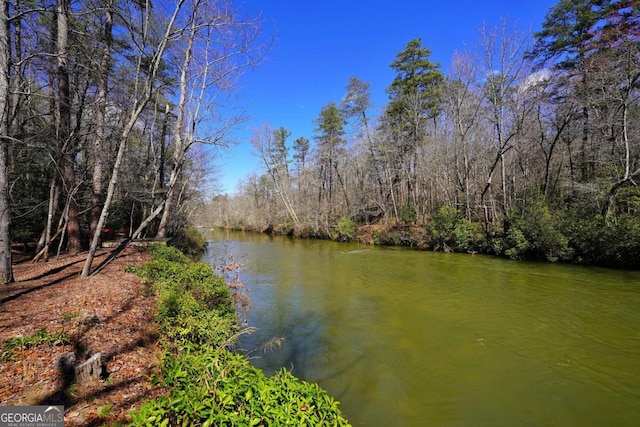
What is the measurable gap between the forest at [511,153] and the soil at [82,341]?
15309 millimetres

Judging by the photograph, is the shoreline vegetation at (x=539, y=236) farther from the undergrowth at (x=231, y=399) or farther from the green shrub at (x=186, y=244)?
the undergrowth at (x=231, y=399)

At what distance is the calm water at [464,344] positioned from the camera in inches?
155

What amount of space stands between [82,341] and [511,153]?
26905 mm

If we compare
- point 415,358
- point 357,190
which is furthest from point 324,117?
point 415,358

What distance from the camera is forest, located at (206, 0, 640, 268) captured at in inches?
471

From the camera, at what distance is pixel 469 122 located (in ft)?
60.0

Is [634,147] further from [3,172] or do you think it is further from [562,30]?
[3,172]

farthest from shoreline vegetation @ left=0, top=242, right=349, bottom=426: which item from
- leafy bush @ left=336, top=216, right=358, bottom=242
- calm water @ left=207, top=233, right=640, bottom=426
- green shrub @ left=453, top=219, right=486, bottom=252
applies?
leafy bush @ left=336, top=216, right=358, bottom=242

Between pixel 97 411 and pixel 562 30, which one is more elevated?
pixel 562 30

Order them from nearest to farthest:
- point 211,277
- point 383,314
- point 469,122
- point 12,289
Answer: point 12,289, point 211,277, point 383,314, point 469,122

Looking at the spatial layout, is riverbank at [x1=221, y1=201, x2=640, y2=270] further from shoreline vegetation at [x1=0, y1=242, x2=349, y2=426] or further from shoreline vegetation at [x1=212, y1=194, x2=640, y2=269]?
shoreline vegetation at [x1=0, y1=242, x2=349, y2=426]

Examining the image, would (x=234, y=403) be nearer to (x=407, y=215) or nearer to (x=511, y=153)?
(x=407, y=215)

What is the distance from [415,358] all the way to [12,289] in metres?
7.38

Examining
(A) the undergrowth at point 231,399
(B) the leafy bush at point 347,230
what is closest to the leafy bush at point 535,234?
(B) the leafy bush at point 347,230
